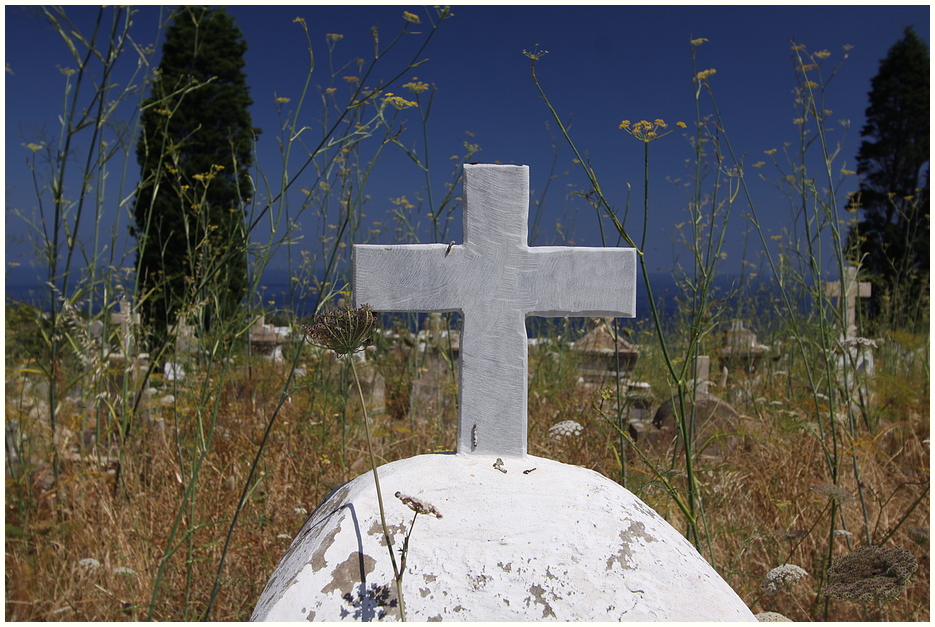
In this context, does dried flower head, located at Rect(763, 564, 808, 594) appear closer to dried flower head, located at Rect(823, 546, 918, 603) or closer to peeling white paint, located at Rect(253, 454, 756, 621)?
dried flower head, located at Rect(823, 546, 918, 603)

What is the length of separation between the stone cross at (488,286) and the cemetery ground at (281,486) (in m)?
0.46

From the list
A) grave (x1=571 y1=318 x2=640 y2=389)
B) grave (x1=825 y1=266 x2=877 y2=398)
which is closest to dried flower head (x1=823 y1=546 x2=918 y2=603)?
grave (x1=825 y1=266 x2=877 y2=398)

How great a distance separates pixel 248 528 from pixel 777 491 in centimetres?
224

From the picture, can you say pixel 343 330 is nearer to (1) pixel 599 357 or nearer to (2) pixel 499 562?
(2) pixel 499 562

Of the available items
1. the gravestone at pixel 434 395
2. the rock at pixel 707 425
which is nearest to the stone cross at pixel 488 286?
the gravestone at pixel 434 395

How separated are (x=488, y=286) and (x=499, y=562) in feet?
1.96

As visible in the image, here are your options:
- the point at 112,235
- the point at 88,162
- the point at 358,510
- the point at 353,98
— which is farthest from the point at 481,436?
the point at 112,235

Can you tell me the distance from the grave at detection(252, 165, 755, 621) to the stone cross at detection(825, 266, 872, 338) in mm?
1351

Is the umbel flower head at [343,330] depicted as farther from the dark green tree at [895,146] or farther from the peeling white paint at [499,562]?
the dark green tree at [895,146]

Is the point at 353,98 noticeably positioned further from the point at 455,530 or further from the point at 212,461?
the point at 212,461

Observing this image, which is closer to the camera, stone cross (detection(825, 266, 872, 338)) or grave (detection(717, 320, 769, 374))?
stone cross (detection(825, 266, 872, 338))

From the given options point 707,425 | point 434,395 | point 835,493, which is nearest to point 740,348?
point 707,425

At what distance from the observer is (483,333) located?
4.65ft

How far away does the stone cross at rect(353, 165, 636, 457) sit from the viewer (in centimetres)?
141
